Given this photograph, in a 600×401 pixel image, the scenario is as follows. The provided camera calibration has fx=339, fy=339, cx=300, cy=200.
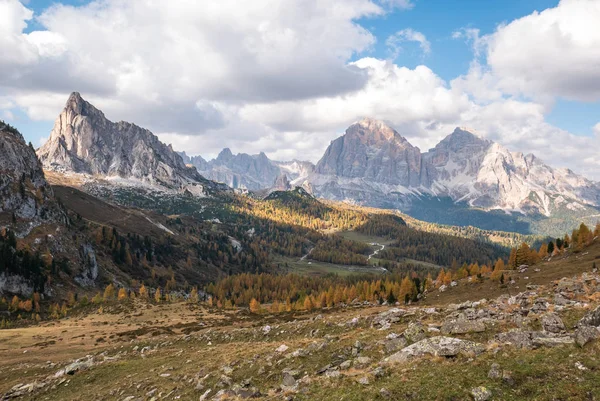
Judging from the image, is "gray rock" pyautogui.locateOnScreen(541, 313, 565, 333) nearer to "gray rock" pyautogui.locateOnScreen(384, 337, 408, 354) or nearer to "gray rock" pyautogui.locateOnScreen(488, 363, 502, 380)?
"gray rock" pyautogui.locateOnScreen(488, 363, 502, 380)

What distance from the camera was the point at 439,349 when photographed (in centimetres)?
2050

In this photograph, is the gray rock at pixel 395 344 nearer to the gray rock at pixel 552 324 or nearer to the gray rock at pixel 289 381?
the gray rock at pixel 289 381

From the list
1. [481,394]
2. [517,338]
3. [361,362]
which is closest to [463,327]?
[517,338]

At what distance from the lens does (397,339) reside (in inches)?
996

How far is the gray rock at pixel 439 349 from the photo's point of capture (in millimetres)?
19750

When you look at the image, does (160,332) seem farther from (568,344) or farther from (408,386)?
(568,344)

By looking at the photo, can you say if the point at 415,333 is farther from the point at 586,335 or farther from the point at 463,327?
the point at 586,335

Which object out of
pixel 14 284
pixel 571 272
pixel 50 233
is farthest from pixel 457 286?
pixel 50 233

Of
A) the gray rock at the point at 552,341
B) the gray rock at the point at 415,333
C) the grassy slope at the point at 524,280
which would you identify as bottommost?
the grassy slope at the point at 524,280

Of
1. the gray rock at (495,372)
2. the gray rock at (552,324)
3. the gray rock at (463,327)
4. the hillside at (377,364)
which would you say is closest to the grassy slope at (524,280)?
the hillside at (377,364)

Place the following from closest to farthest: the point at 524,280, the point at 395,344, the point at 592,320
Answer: the point at 592,320 → the point at 395,344 → the point at 524,280

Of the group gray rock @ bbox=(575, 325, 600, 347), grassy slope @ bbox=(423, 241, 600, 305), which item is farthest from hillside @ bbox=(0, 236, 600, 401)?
grassy slope @ bbox=(423, 241, 600, 305)

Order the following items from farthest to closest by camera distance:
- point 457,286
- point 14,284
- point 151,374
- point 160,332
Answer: point 14,284
point 457,286
point 160,332
point 151,374

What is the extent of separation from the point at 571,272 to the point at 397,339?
7482 cm
